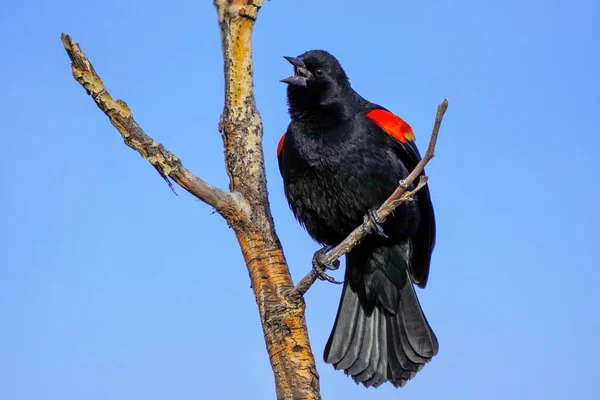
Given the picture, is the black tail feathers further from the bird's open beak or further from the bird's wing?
the bird's open beak

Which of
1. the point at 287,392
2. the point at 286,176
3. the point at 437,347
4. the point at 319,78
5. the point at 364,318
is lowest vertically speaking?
the point at 287,392

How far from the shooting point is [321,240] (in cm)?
541

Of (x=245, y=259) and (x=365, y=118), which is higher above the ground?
(x=365, y=118)

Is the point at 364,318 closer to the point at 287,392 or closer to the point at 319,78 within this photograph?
the point at 287,392

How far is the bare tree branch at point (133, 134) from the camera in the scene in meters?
4.16

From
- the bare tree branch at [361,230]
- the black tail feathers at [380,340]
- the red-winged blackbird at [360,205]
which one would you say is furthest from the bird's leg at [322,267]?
the black tail feathers at [380,340]

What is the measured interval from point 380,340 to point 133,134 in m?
2.50

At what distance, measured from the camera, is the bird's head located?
17.1 ft

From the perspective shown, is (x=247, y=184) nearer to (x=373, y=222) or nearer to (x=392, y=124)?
(x=373, y=222)

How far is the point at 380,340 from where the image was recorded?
5.37 metres

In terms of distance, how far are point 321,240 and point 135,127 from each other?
1817 mm

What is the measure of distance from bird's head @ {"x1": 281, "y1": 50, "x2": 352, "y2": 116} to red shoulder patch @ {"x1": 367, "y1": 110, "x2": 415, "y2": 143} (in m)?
0.28

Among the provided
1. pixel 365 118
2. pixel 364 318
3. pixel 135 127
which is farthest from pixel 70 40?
pixel 364 318

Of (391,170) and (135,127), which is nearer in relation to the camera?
(135,127)
